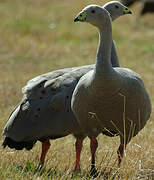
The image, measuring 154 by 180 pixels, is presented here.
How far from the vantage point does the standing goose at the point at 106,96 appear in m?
5.06

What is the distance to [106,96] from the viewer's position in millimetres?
5145

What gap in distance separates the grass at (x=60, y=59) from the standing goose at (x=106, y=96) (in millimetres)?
372

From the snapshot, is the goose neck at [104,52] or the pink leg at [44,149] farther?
the pink leg at [44,149]

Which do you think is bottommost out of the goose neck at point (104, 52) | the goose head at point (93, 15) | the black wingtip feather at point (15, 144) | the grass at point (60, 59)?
the grass at point (60, 59)

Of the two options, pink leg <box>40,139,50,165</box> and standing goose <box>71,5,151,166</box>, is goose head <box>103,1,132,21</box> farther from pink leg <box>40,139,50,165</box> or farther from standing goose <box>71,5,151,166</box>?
pink leg <box>40,139,50,165</box>

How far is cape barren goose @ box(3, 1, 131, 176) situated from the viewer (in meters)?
6.15

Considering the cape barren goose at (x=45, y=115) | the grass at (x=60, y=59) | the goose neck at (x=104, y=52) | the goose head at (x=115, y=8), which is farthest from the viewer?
the goose head at (x=115, y=8)

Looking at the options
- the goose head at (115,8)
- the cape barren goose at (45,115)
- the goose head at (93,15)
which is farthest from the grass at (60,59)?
the goose head at (115,8)

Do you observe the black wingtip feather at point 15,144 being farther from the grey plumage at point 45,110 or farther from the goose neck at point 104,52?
the goose neck at point 104,52

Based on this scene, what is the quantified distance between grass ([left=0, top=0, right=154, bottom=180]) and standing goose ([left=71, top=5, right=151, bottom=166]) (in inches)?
14.7

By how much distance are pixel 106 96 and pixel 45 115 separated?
127 cm

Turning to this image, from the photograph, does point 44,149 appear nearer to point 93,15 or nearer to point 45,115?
point 45,115

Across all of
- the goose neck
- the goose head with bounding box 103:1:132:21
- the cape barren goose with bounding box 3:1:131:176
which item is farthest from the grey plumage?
the goose neck

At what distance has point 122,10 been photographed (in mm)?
6766
